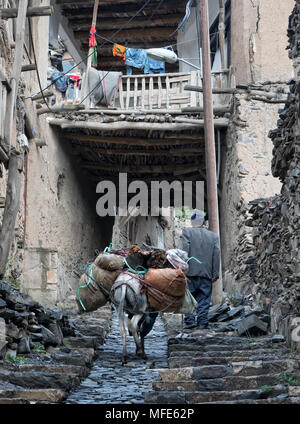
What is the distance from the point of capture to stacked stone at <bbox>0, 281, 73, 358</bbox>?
4.91 m

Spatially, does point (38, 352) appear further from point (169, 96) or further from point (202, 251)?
point (169, 96)

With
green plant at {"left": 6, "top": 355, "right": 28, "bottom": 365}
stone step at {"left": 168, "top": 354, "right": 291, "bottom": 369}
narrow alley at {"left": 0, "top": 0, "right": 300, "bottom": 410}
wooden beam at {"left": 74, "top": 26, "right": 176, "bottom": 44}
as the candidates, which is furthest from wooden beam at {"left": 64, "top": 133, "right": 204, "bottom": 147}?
green plant at {"left": 6, "top": 355, "right": 28, "bottom": 365}

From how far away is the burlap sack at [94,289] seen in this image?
20.1 ft

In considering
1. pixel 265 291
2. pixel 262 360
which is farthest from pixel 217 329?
pixel 262 360

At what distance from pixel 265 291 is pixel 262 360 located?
11.0ft

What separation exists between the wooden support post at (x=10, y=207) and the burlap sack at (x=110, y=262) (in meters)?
0.98

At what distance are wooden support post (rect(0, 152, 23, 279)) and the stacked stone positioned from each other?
591mm

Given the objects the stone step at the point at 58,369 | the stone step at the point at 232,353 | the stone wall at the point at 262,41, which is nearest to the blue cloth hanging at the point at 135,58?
the stone wall at the point at 262,41

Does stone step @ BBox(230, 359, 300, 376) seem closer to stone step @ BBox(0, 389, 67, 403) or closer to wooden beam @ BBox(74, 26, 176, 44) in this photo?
stone step @ BBox(0, 389, 67, 403)

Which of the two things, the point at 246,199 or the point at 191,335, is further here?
the point at 246,199

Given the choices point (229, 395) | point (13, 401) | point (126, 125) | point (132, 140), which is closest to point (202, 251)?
point (229, 395)

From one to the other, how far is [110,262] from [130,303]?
1.64ft

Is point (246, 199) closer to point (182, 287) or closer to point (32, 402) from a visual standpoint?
point (182, 287)

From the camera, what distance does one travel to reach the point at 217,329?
6957 millimetres
